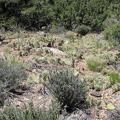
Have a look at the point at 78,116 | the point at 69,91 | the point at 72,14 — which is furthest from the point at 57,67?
the point at 72,14

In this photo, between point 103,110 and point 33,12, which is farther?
point 33,12

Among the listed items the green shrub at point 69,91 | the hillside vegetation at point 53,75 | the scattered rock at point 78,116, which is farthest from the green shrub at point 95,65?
the scattered rock at point 78,116

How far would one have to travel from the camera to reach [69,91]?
441cm

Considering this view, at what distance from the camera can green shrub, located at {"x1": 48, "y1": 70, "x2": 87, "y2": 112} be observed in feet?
14.4

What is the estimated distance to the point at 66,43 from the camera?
10.2m

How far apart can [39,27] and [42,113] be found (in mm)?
12551

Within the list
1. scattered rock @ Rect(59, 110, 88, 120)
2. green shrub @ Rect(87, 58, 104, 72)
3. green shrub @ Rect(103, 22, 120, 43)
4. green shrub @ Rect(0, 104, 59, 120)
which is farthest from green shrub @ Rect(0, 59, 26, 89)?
green shrub @ Rect(103, 22, 120, 43)

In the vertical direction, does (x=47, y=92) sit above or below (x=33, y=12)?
above

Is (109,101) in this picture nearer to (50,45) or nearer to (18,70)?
(18,70)

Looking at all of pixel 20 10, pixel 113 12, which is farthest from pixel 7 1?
pixel 113 12

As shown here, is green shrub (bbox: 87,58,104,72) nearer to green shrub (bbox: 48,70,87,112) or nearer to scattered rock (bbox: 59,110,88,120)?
green shrub (bbox: 48,70,87,112)

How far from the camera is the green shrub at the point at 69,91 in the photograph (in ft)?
14.4

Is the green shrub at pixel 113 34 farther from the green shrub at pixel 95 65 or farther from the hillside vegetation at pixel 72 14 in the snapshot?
the green shrub at pixel 95 65

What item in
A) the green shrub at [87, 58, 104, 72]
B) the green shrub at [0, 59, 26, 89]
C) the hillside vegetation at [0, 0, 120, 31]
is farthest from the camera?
the hillside vegetation at [0, 0, 120, 31]
